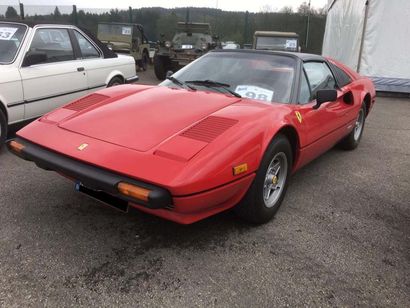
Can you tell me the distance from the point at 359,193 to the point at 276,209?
3.69 ft

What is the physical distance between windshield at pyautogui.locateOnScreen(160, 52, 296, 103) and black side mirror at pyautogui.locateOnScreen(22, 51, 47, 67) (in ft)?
6.27

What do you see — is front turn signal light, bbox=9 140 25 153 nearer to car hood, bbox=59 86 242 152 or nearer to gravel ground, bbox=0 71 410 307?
car hood, bbox=59 86 242 152

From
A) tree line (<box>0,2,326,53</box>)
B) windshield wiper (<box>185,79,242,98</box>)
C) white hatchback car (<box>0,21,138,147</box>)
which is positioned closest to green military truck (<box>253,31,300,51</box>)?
tree line (<box>0,2,326,53</box>)

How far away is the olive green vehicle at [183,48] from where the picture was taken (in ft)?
39.4

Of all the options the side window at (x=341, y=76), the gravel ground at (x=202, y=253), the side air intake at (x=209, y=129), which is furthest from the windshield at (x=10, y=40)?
the side window at (x=341, y=76)

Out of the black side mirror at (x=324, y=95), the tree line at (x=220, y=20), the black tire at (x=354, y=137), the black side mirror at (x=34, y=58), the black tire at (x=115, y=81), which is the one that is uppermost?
the tree line at (x=220, y=20)

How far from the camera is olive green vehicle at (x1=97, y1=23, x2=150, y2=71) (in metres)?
13.9

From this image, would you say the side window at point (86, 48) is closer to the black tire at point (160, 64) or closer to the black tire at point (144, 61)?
the black tire at point (160, 64)

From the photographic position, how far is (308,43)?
893 inches

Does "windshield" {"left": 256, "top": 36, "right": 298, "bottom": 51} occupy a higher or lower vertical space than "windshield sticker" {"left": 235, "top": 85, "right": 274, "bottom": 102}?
higher

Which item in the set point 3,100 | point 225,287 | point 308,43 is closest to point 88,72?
point 3,100

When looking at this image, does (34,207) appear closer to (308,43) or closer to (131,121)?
(131,121)

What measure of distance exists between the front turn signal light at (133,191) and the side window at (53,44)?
3.32m

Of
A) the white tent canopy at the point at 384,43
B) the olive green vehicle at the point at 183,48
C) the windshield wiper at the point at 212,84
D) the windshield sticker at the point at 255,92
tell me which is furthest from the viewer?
the olive green vehicle at the point at 183,48
